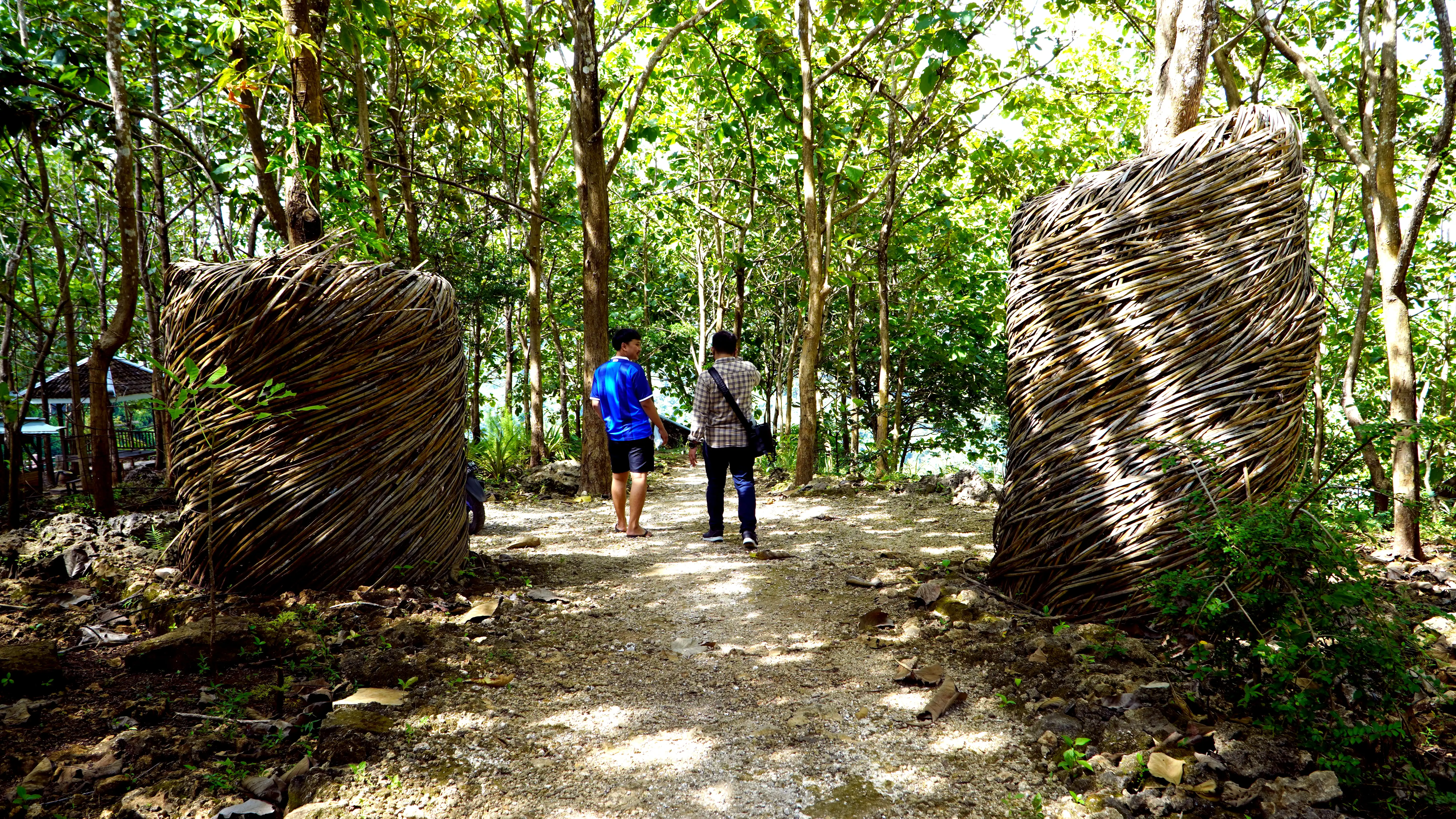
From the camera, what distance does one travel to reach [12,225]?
1166cm

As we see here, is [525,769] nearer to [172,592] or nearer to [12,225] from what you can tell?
[172,592]

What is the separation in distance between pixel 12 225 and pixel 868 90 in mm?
12218

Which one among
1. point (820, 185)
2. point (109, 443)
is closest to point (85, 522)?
point (109, 443)

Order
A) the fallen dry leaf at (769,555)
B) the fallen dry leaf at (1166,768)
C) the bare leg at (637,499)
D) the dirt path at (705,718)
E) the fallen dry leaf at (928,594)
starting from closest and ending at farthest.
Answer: the fallen dry leaf at (1166,768), the dirt path at (705,718), the fallen dry leaf at (928,594), the fallen dry leaf at (769,555), the bare leg at (637,499)

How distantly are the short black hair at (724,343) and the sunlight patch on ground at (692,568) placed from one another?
160 cm

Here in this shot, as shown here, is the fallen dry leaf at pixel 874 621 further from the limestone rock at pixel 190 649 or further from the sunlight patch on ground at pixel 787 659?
the limestone rock at pixel 190 649

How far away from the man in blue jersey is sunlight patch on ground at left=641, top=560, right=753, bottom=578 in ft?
3.11

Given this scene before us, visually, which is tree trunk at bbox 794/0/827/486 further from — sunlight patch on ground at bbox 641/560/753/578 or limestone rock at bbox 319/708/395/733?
limestone rock at bbox 319/708/395/733

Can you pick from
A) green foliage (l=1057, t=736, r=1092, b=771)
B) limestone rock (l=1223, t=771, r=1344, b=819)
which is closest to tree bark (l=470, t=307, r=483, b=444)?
green foliage (l=1057, t=736, r=1092, b=771)

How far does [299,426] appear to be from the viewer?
3.94 meters

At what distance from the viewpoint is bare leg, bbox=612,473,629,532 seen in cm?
643

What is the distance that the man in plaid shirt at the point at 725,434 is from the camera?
19.4 ft

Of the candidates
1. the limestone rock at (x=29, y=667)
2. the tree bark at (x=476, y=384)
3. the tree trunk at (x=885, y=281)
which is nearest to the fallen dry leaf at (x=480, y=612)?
the limestone rock at (x=29, y=667)

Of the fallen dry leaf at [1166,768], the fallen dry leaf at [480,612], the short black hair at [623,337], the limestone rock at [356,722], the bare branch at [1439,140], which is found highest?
the bare branch at [1439,140]
